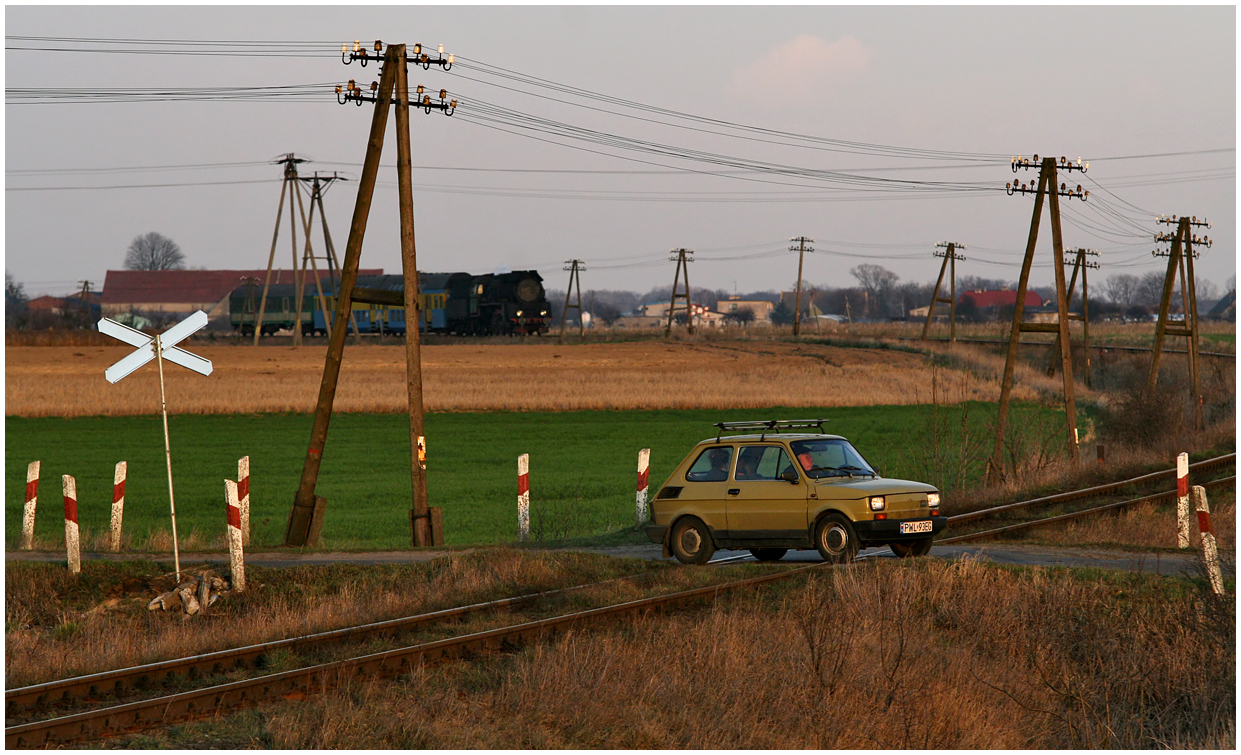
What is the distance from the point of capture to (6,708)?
818cm

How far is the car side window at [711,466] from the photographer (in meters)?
15.2

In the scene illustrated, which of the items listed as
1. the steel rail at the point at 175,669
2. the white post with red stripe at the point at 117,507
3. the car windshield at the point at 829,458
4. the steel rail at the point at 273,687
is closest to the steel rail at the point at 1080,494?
the car windshield at the point at 829,458

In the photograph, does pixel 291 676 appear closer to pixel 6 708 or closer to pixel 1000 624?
pixel 6 708

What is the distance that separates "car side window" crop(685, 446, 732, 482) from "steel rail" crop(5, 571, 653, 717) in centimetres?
437

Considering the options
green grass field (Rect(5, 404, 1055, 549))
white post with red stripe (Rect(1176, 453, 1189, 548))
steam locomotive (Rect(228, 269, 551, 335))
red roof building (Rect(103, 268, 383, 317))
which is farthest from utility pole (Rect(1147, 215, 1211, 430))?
red roof building (Rect(103, 268, 383, 317))

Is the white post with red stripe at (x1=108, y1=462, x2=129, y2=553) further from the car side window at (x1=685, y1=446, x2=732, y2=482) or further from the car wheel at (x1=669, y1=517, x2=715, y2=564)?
the car side window at (x1=685, y1=446, x2=732, y2=482)

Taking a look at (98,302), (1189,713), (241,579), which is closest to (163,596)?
(241,579)

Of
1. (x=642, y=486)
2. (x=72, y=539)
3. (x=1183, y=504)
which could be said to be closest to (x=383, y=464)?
(x=642, y=486)

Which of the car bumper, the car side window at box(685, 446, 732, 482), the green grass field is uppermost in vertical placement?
the car side window at box(685, 446, 732, 482)

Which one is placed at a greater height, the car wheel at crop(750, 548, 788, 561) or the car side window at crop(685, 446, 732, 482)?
the car side window at crop(685, 446, 732, 482)

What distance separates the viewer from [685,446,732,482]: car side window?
15.2m

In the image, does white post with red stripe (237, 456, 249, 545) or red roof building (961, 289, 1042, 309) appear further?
red roof building (961, 289, 1042, 309)

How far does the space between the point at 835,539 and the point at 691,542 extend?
6.40ft

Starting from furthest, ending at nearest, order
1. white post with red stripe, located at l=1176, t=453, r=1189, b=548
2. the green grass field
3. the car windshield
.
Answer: the green grass field, white post with red stripe, located at l=1176, t=453, r=1189, b=548, the car windshield
